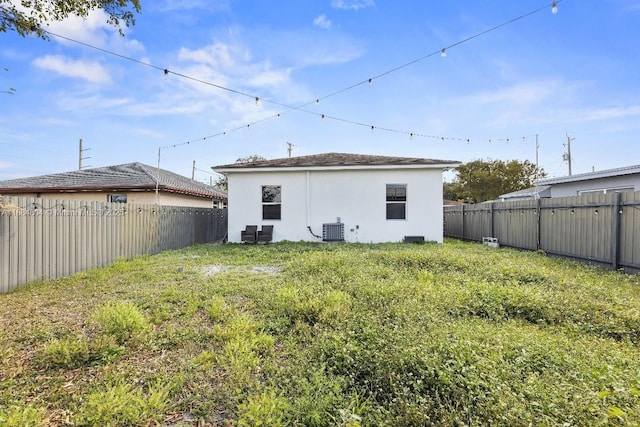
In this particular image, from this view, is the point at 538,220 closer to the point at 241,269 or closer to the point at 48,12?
the point at 241,269

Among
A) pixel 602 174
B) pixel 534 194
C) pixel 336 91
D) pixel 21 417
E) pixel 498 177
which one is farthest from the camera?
pixel 498 177

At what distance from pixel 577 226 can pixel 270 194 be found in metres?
8.75

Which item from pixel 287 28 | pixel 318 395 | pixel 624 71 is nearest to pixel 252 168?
pixel 287 28

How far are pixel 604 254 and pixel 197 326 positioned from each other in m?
7.85

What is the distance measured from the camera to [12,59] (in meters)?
6.16

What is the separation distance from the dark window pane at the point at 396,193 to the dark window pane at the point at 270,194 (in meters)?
3.91

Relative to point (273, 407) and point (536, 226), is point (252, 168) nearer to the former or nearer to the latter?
point (536, 226)

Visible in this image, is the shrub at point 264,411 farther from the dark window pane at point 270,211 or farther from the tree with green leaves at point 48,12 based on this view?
the dark window pane at point 270,211

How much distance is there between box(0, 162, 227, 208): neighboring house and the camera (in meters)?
13.0

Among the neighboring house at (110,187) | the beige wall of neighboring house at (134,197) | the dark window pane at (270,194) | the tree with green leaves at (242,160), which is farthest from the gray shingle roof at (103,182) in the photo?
the tree with green leaves at (242,160)

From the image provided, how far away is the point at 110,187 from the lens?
42.5 feet

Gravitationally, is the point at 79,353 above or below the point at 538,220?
below

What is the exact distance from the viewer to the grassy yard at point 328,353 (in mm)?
1971

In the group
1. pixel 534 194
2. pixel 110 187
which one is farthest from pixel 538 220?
pixel 110 187
